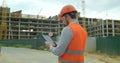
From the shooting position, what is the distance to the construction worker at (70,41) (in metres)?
4.50

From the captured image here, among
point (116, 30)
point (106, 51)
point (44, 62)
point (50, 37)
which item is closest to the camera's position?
point (50, 37)

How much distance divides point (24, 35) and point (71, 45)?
489 ft

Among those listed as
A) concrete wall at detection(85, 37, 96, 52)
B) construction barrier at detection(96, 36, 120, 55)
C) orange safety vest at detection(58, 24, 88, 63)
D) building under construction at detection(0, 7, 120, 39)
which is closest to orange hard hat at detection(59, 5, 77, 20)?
orange safety vest at detection(58, 24, 88, 63)

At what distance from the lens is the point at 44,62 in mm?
20750

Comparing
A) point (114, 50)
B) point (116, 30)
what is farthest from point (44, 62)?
point (116, 30)

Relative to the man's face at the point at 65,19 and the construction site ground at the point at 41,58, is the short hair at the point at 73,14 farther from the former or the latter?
the construction site ground at the point at 41,58

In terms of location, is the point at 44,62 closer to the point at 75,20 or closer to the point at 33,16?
the point at 75,20

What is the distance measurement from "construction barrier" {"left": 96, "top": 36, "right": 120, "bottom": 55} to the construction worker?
1013 inches

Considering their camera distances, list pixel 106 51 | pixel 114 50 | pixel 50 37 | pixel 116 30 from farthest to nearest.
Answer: pixel 116 30 → pixel 106 51 → pixel 114 50 → pixel 50 37

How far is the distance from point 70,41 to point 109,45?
2847 centimetres

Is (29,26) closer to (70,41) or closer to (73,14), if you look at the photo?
(73,14)

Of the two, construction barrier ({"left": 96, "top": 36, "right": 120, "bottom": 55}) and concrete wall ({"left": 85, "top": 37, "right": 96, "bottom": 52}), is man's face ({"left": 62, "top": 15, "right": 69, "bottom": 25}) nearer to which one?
construction barrier ({"left": 96, "top": 36, "right": 120, "bottom": 55})

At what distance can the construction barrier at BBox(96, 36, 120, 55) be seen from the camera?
3056cm

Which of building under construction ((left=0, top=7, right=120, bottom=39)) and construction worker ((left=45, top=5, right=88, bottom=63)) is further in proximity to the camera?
building under construction ((left=0, top=7, right=120, bottom=39))
